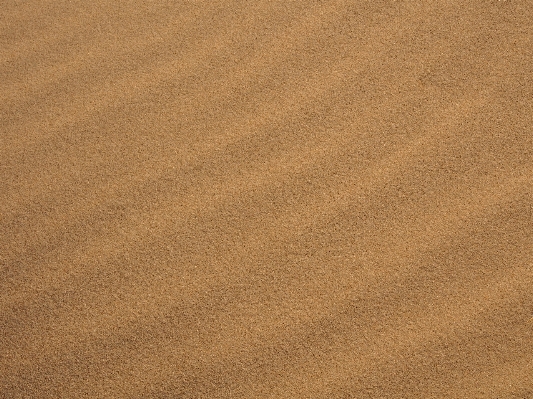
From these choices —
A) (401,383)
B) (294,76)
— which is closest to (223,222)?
(294,76)

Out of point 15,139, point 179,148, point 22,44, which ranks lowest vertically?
point 179,148

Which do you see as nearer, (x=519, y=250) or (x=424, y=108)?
(x=519, y=250)

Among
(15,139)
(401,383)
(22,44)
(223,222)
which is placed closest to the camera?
(401,383)

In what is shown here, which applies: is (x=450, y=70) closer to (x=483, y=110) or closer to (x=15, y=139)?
(x=483, y=110)

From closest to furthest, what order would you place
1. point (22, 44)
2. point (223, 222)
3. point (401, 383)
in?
point (401, 383), point (223, 222), point (22, 44)

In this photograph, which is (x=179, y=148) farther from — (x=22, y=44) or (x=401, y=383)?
(x=401, y=383)

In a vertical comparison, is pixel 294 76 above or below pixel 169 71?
below
